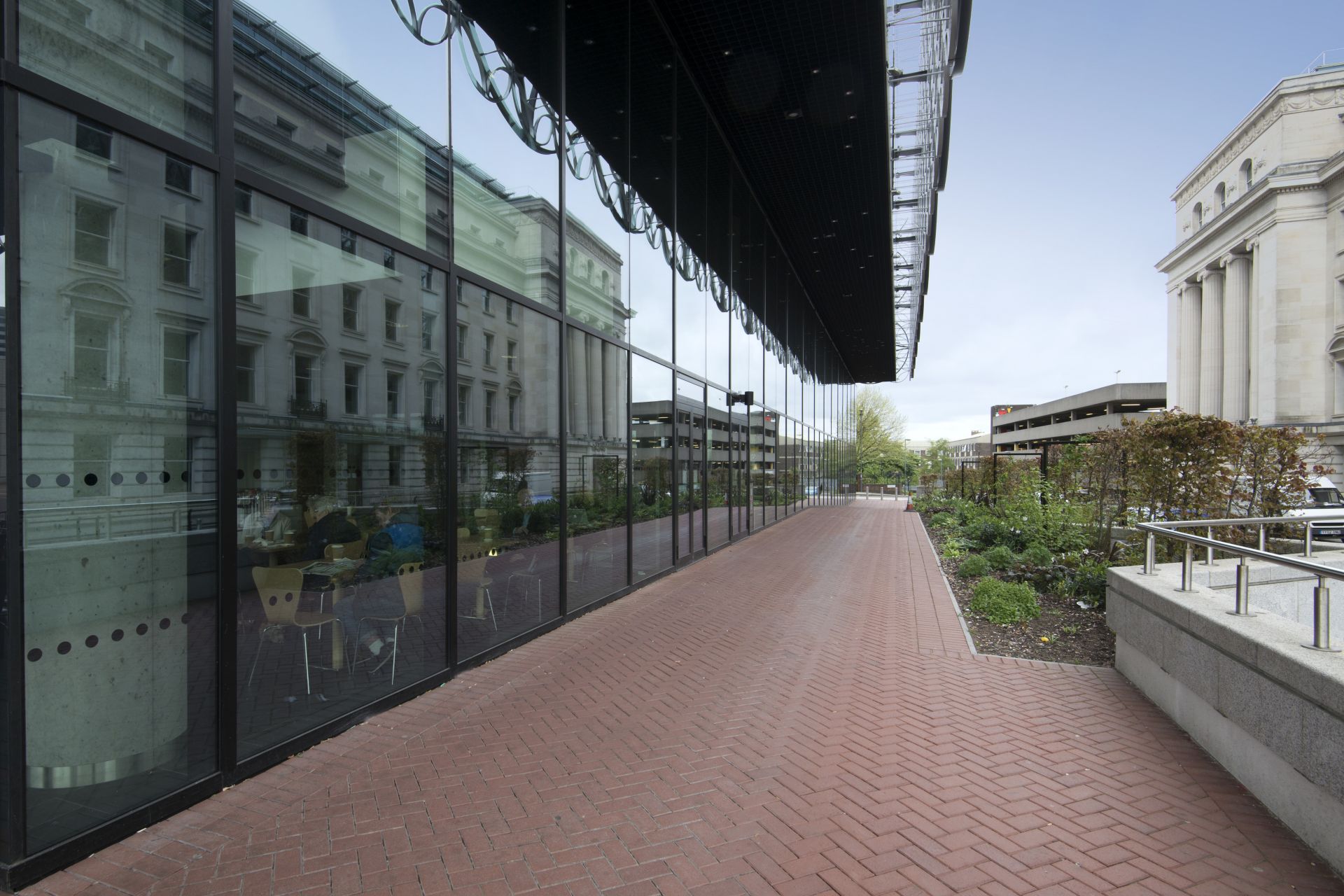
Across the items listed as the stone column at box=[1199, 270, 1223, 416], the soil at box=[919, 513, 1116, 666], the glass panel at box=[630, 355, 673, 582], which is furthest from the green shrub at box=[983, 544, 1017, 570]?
the stone column at box=[1199, 270, 1223, 416]

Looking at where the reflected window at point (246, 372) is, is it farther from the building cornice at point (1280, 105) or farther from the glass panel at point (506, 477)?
the building cornice at point (1280, 105)

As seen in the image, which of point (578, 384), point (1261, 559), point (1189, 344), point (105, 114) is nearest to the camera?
point (105, 114)

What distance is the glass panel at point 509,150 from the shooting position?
6.32m

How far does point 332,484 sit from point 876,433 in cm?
5675

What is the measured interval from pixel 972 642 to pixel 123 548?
280 inches

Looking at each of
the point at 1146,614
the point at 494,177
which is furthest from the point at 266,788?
the point at 1146,614

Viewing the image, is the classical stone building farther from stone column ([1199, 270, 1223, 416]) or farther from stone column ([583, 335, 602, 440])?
stone column ([583, 335, 602, 440])

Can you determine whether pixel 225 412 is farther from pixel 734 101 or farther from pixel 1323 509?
pixel 1323 509

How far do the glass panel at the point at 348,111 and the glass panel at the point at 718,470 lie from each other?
28.3 feet

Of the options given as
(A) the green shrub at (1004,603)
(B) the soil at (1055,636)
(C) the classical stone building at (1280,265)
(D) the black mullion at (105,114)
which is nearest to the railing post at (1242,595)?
(B) the soil at (1055,636)

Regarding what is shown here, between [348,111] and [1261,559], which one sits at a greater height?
[348,111]

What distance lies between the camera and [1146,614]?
16.8 ft

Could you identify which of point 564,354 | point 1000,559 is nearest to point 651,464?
point 564,354

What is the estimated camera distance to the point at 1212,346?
59000 mm
